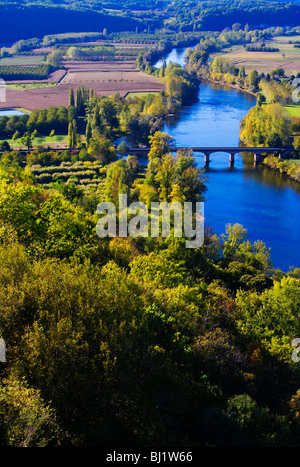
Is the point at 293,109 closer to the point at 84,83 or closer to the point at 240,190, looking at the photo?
the point at 240,190

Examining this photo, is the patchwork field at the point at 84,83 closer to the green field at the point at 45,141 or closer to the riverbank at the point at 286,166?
the green field at the point at 45,141

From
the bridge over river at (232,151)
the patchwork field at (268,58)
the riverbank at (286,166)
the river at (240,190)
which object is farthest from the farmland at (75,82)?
the riverbank at (286,166)

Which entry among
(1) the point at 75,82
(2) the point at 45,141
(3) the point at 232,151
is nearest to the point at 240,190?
(3) the point at 232,151

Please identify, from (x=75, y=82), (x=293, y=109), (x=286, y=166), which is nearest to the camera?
(x=286, y=166)

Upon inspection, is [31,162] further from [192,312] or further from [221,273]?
[192,312]

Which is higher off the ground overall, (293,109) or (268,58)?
(268,58)

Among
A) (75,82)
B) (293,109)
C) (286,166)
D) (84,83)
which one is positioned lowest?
(286,166)
